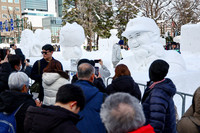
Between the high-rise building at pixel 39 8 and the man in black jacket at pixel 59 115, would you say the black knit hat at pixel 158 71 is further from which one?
the high-rise building at pixel 39 8

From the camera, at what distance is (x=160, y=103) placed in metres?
2.29

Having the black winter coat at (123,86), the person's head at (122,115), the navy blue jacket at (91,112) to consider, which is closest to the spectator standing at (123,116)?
the person's head at (122,115)

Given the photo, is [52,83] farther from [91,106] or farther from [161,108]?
[161,108]

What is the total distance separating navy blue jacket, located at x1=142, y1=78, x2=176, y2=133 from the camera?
2281 mm

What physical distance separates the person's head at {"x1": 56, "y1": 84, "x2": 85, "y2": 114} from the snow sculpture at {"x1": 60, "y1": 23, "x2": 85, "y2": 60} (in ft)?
27.5

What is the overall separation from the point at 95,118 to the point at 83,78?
0.56 metres

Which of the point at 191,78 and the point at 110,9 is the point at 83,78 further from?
the point at 110,9

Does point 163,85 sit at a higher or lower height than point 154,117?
higher

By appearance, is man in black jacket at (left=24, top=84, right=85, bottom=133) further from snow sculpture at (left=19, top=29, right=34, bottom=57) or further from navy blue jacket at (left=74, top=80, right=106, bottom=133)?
snow sculpture at (left=19, top=29, right=34, bottom=57)

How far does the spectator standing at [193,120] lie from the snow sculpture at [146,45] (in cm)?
405

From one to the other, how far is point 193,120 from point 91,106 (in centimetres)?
122

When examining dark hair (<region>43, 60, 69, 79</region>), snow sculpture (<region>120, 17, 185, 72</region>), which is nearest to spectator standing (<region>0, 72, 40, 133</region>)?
dark hair (<region>43, 60, 69, 79</region>)

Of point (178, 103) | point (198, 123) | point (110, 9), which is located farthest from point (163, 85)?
point (110, 9)

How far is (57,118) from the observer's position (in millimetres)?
1580
